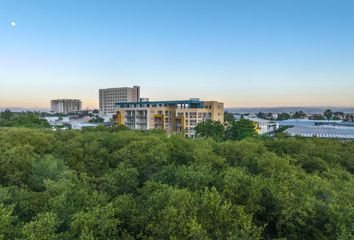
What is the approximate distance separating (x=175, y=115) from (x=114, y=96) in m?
84.9

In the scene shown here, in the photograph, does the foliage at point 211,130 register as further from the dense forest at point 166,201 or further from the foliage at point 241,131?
the dense forest at point 166,201

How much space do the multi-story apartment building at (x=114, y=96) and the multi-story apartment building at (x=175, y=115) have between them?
242 feet

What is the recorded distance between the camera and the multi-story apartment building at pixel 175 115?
5541 centimetres

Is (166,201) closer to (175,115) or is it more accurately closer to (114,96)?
(175,115)

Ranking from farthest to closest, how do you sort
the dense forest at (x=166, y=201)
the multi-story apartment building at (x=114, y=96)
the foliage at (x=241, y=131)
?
the multi-story apartment building at (x=114, y=96) → the foliage at (x=241, y=131) → the dense forest at (x=166, y=201)

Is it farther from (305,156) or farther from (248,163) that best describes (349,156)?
(248,163)

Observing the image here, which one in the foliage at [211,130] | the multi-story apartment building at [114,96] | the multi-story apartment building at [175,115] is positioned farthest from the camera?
the multi-story apartment building at [114,96]

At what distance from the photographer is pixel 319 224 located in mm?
11539

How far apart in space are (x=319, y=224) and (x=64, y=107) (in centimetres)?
20829

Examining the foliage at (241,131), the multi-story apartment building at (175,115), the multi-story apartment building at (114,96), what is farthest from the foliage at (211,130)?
the multi-story apartment building at (114,96)

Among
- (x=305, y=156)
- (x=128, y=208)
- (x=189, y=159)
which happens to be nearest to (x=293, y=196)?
(x=128, y=208)

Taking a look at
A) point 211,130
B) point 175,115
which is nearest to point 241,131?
point 211,130

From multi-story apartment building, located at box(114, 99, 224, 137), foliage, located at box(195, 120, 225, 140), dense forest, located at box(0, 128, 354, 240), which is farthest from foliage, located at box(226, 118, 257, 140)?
dense forest, located at box(0, 128, 354, 240)

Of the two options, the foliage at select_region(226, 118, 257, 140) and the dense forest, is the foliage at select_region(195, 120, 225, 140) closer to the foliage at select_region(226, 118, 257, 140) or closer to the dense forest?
the foliage at select_region(226, 118, 257, 140)
